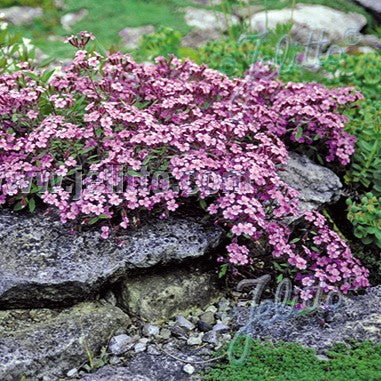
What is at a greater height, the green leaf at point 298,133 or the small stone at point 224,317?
the green leaf at point 298,133

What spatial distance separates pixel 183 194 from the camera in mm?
3404

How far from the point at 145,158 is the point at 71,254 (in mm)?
643

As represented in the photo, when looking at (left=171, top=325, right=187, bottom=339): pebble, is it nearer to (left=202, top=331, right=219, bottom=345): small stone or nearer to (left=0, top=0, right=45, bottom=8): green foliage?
(left=202, top=331, right=219, bottom=345): small stone

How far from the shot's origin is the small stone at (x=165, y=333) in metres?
3.32

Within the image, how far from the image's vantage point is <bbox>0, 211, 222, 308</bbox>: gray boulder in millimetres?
3176

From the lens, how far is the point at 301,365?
9.51 ft

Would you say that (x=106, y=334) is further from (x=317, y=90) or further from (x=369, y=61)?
(x=369, y=61)

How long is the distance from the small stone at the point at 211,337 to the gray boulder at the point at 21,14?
25.3 ft

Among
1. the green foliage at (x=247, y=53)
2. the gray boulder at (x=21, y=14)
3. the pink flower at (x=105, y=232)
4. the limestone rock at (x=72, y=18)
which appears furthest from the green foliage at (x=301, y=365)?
the gray boulder at (x=21, y=14)

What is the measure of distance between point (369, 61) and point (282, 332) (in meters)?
3.12

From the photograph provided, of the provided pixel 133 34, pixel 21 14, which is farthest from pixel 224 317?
pixel 21 14

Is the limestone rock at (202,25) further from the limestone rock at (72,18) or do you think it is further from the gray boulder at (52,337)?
the gray boulder at (52,337)

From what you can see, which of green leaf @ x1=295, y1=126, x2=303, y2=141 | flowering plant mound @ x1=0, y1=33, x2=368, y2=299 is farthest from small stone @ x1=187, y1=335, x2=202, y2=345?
green leaf @ x1=295, y1=126, x2=303, y2=141

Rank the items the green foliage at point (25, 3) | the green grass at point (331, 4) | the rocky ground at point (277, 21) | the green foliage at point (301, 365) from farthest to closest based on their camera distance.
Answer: the green foliage at point (25, 3) < the green grass at point (331, 4) < the rocky ground at point (277, 21) < the green foliage at point (301, 365)
